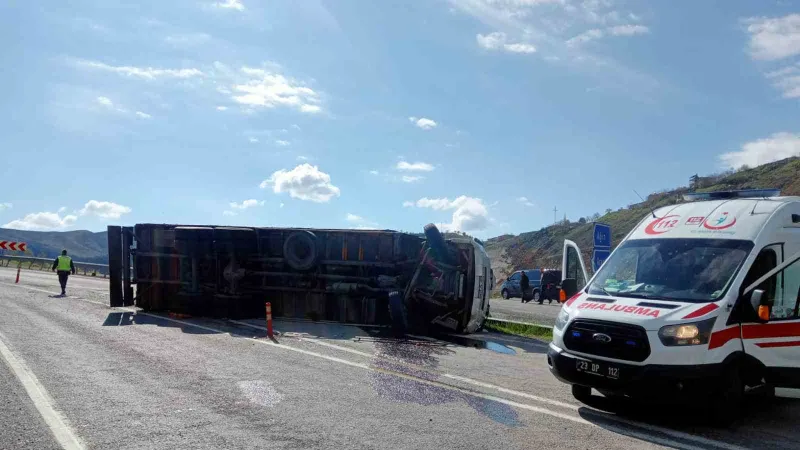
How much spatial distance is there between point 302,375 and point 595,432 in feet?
12.5

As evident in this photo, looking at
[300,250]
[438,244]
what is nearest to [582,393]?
[438,244]

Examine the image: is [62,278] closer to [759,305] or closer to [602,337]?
[602,337]

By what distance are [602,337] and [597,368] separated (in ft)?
1.05

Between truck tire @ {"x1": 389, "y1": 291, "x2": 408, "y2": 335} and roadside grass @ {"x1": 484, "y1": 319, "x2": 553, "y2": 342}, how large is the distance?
3.09 m

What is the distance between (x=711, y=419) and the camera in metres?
6.17

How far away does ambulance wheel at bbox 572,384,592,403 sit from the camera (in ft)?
23.5

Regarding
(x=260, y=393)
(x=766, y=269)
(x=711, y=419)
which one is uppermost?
(x=766, y=269)

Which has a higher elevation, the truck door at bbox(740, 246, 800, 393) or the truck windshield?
the truck windshield

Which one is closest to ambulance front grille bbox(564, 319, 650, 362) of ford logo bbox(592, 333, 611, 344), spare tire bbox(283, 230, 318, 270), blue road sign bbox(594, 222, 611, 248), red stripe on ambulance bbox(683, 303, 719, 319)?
ford logo bbox(592, 333, 611, 344)

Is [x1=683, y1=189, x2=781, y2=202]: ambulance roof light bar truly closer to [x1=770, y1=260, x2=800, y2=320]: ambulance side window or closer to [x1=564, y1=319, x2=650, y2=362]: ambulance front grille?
[x1=770, y1=260, x2=800, y2=320]: ambulance side window

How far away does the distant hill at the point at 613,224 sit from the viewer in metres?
38.0

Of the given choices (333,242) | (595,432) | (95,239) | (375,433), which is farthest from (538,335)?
(95,239)

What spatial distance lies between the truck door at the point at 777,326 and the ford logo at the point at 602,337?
1.37m

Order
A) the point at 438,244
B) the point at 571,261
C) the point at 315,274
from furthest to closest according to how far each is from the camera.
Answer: the point at 315,274 → the point at 438,244 → the point at 571,261
